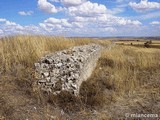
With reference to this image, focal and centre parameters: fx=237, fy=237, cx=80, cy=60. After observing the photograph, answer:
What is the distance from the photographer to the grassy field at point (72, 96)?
19.1ft

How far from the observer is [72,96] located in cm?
646

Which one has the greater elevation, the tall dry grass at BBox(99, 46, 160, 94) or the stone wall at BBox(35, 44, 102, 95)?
the stone wall at BBox(35, 44, 102, 95)

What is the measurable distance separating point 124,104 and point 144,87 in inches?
66.7

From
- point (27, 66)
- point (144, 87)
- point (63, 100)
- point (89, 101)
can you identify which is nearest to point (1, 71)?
point (27, 66)

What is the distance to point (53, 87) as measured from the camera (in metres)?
6.76

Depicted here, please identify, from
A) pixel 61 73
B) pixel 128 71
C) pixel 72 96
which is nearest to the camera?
pixel 72 96

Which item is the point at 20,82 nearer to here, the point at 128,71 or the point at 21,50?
the point at 21,50

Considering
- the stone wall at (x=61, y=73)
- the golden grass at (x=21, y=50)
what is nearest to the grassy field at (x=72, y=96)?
the golden grass at (x=21, y=50)

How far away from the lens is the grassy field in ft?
19.1

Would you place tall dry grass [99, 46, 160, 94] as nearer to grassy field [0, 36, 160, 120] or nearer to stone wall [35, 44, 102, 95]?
grassy field [0, 36, 160, 120]

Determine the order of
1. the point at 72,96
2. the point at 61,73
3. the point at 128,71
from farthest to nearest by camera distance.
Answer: the point at 128,71 < the point at 61,73 < the point at 72,96

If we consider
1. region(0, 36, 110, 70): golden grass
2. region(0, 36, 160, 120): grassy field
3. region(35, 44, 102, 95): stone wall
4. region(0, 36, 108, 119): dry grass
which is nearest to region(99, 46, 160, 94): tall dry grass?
region(0, 36, 160, 120): grassy field

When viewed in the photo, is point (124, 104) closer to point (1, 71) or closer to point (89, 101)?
point (89, 101)

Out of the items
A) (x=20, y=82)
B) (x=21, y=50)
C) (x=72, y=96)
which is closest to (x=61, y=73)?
(x=72, y=96)
